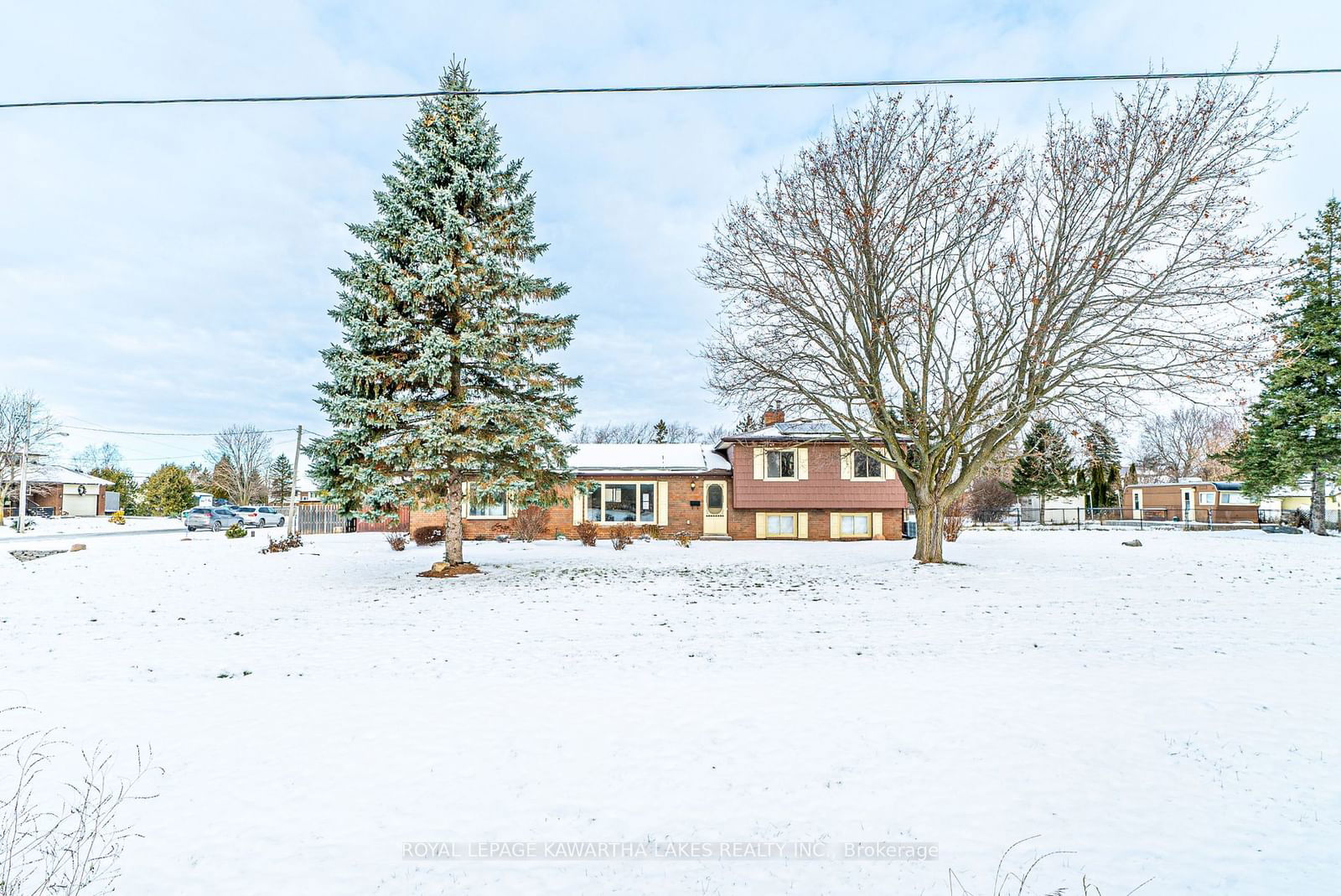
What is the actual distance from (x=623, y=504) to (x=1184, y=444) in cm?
7356

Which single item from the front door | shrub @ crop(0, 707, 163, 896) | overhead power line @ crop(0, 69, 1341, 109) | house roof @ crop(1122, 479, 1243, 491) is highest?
overhead power line @ crop(0, 69, 1341, 109)

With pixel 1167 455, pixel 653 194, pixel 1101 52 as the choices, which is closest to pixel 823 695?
pixel 1101 52

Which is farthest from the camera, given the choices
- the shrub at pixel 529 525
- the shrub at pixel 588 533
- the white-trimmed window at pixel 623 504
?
the white-trimmed window at pixel 623 504

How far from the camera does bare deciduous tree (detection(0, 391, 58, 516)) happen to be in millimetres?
37969

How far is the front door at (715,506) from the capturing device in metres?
24.3

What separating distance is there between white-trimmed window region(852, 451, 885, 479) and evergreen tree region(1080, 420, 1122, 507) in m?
6.70

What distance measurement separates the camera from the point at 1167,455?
6825 cm

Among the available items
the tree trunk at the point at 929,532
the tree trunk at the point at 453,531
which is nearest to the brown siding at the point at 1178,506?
the tree trunk at the point at 929,532

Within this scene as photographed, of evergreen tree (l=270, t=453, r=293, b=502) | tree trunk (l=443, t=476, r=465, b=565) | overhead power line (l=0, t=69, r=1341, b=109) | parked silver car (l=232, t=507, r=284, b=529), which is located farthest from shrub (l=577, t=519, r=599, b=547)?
evergreen tree (l=270, t=453, r=293, b=502)

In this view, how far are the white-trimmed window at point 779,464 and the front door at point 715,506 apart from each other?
73.5 inches

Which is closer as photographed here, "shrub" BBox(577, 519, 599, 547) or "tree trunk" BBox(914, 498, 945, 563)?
"tree trunk" BBox(914, 498, 945, 563)

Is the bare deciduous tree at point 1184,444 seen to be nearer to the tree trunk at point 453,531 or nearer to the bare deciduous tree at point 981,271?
the bare deciduous tree at point 981,271

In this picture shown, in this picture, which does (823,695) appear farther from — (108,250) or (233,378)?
(233,378)

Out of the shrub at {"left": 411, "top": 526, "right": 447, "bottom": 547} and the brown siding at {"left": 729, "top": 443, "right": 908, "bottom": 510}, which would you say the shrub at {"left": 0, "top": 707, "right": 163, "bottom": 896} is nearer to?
the shrub at {"left": 411, "top": 526, "right": 447, "bottom": 547}
